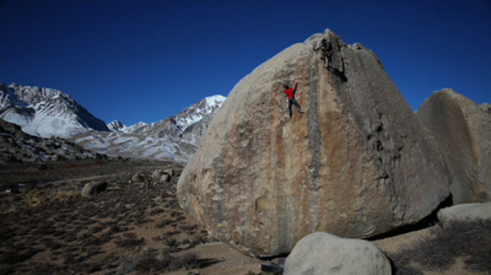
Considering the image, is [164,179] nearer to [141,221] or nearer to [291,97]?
[141,221]

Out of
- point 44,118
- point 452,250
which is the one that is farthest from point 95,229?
point 44,118

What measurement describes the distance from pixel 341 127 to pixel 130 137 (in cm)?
9908

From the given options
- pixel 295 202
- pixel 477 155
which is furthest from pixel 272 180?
pixel 477 155

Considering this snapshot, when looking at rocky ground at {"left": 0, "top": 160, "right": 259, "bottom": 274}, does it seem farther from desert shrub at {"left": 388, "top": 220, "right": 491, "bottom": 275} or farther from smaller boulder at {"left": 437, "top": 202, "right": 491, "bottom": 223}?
smaller boulder at {"left": 437, "top": 202, "right": 491, "bottom": 223}

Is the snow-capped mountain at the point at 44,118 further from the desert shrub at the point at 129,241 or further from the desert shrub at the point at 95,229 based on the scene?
the desert shrub at the point at 129,241

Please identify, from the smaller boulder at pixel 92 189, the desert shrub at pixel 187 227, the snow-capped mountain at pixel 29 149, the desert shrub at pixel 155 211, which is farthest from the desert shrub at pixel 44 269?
the snow-capped mountain at pixel 29 149

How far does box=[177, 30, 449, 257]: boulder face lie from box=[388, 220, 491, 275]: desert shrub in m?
0.90

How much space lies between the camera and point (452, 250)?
400 cm

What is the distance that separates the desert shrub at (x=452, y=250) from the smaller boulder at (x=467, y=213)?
0.26m

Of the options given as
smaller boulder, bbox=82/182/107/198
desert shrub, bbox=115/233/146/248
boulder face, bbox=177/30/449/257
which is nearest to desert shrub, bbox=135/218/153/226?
desert shrub, bbox=115/233/146/248

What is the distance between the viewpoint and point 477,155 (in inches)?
264

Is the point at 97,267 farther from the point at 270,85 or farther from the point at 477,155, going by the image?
the point at 477,155

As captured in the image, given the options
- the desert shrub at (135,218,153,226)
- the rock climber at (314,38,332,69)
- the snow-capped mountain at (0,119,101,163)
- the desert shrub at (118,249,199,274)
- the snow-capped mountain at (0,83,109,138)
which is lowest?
the desert shrub at (135,218,153,226)

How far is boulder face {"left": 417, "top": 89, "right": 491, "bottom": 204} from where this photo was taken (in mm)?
6500
